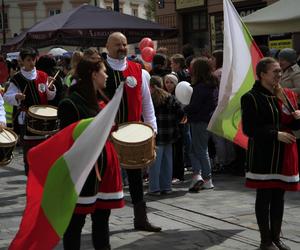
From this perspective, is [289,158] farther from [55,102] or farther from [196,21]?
[196,21]

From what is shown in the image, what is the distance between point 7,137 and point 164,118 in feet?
8.70

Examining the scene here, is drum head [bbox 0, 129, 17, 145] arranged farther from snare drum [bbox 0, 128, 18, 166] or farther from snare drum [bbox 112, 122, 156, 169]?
snare drum [bbox 112, 122, 156, 169]

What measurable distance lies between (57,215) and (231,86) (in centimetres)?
270

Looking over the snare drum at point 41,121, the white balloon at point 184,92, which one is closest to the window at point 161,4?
the white balloon at point 184,92

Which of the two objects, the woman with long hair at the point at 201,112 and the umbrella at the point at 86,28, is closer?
the woman with long hair at the point at 201,112

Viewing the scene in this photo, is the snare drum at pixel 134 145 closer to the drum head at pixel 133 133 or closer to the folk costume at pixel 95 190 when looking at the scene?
the drum head at pixel 133 133

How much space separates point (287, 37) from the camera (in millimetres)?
14484

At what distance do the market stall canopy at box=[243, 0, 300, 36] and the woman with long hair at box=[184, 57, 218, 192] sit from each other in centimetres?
174

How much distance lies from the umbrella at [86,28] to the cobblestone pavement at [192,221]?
462 cm

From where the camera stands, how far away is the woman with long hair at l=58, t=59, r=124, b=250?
464 centimetres

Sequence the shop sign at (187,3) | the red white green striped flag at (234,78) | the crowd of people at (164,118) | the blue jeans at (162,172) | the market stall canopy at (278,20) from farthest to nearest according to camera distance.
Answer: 1. the shop sign at (187,3)
2. the market stall canopy at (278,20)
3. the blue jeans at (162,172)
4. the red white green striped flag at (234,78)
5. the crowd of people at (164,118)

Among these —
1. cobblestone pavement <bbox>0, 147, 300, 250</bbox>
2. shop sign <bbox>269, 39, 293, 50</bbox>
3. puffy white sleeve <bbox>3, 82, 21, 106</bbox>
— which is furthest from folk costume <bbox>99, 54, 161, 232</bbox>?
shop sign <bbox>269, 39, 293, 50</bbox>

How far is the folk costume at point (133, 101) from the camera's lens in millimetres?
6367

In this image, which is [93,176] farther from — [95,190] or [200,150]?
[200,150]
